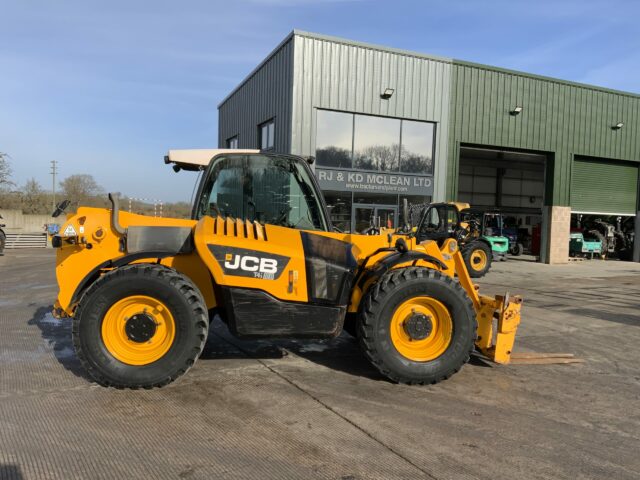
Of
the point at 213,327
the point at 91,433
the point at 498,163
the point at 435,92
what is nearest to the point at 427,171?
A: the point at 435,92

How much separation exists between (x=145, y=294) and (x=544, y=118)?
63.7 ft

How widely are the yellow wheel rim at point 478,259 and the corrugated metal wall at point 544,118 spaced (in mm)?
3882

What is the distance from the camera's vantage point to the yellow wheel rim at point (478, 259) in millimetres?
14484

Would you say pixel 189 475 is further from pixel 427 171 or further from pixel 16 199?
pixel 16 199

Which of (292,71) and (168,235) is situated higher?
(292,71)

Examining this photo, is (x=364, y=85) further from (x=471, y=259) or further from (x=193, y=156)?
(x=193, y=156)

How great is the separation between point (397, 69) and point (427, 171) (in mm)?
3711

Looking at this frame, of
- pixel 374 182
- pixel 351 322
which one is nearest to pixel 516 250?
pixel 374 182

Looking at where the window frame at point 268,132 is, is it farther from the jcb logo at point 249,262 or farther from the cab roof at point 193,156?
the jcb logo at point 249,262

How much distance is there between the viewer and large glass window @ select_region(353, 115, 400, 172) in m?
Answer: 16.3

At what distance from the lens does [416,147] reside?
56.7ft

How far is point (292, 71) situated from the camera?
15.0 m

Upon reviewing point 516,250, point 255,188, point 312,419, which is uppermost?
point 255,188

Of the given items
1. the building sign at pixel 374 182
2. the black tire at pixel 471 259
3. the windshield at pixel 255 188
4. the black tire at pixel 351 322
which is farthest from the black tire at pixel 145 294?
the building sign at pixel 374 182
